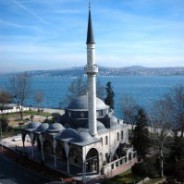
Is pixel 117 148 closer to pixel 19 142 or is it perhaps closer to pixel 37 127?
pixel 37 127

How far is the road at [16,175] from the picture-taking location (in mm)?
28688

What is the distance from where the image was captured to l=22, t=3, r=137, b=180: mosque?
30.3 metres

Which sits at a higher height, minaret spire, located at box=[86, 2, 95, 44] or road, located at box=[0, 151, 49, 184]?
minaret spire, located at box=[86, 2, 95, 44]

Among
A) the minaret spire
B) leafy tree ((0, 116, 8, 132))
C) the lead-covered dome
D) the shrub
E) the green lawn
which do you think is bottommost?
the green lawn

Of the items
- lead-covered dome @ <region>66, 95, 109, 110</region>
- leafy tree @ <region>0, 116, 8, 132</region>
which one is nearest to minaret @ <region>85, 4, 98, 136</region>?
lead-covered dome @ <region>66, 95, 109, 110</region>

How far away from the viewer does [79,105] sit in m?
37.6

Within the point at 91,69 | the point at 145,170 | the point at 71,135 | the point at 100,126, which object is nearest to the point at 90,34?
the point at 91,69

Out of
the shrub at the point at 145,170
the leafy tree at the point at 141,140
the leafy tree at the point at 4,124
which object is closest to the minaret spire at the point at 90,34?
the leafy tree at the point at 141,140

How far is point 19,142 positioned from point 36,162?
10.3 metres

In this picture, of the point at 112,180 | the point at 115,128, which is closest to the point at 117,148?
the point at 115,128

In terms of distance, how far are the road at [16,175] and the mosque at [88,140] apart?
288 centimetres

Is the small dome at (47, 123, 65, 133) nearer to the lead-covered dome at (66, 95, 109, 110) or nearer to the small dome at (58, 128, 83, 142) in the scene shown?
the small dome at (58, 128, 83, 142)

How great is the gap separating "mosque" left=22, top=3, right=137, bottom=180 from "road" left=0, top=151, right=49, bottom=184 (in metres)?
2.88

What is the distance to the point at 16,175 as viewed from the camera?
30422 millimetres
